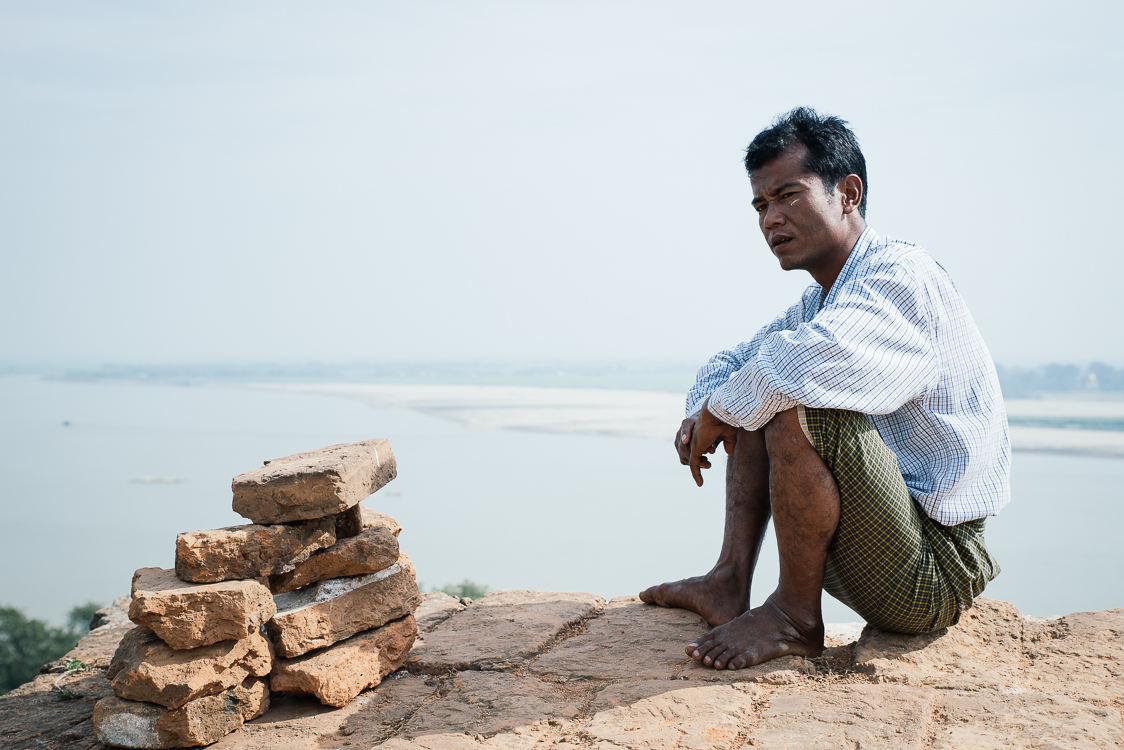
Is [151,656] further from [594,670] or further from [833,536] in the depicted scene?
[833,536]

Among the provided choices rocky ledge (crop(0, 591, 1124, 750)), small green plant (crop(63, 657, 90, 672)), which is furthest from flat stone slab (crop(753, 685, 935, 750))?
small green plant (crop(63, 657, 90, 672))

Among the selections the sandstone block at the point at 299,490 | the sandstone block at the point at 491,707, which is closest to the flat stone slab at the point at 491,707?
the sandstone block at the point at 491,707

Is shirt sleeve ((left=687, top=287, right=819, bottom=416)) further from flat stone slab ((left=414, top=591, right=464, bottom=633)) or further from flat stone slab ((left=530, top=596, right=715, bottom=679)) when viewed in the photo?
flat stone slab ((left=414, top=591, right=464, bottom=633))

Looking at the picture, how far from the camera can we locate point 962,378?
8.63 ft

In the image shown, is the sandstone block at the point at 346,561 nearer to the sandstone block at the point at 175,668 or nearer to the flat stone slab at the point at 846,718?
the sandstone block at the point at 175,668

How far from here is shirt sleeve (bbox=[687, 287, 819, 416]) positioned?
3299 mm

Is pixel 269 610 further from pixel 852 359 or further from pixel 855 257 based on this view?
pixel 855 257

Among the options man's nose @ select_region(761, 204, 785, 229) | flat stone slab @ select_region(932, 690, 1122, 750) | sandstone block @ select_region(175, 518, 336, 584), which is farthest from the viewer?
man's nose @ select_region(761, 204, 785, 229)

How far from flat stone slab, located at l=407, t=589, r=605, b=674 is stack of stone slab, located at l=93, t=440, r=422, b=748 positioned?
18 centimetres

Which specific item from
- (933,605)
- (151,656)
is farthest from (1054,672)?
(151,656)

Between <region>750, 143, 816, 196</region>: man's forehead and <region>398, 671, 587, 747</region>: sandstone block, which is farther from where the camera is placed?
<region>750, 143, 816, 196</region>: man's forehead

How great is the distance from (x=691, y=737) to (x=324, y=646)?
1254mm

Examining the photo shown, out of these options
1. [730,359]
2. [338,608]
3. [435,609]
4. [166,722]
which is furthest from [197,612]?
[730,359]

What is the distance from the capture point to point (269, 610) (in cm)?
250
